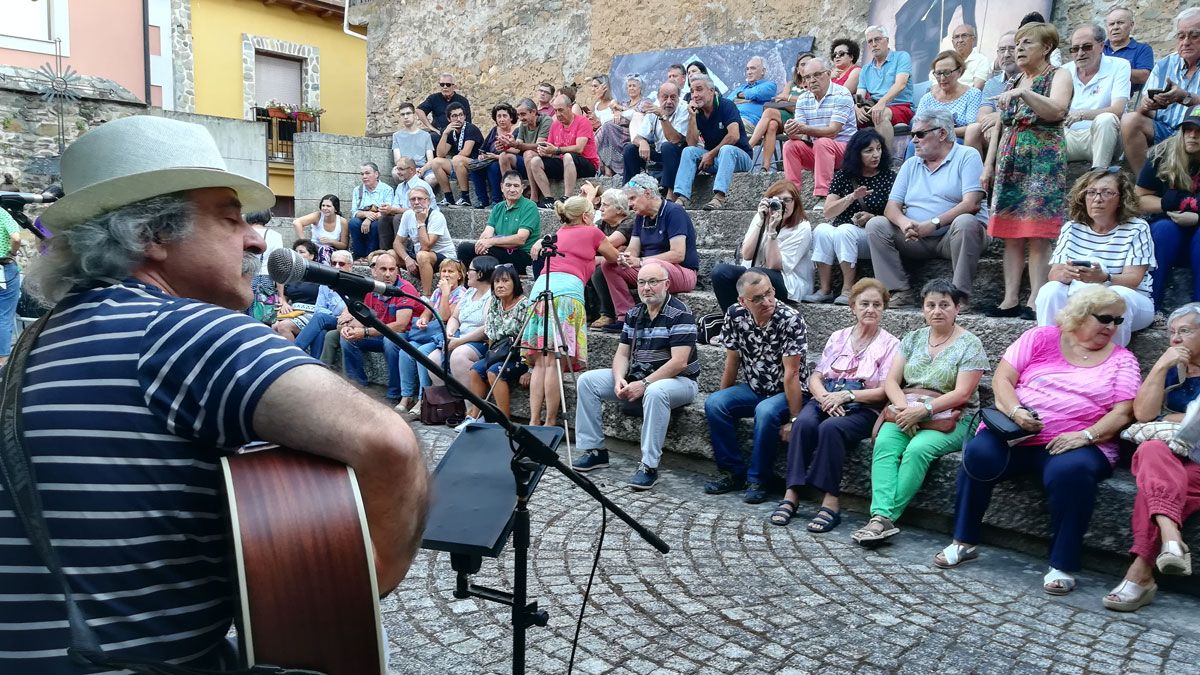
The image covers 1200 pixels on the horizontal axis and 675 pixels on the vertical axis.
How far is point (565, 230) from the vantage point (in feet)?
24.2

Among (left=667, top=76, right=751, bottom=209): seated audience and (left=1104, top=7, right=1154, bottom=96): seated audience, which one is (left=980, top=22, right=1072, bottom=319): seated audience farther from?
(left=667, top=76, right=751, bottom=209): seated audience

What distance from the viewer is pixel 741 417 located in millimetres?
5781

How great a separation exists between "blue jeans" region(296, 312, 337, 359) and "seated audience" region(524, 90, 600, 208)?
128 inches

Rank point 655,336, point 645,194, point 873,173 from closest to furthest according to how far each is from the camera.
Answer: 1. point 655,336
2. point 873,173
3. point 645,194

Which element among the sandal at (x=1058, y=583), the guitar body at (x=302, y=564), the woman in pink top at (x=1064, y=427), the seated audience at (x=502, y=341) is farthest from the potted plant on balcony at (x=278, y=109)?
the guitar body at (x=302, y=564)

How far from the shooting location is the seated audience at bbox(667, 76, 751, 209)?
895cm

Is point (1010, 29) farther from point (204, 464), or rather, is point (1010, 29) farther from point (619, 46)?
point (204, 464)

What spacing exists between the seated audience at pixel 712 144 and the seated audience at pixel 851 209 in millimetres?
1742

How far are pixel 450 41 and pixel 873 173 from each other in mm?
11133

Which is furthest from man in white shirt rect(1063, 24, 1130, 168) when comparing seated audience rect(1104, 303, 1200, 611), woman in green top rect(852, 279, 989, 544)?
seated audience rect(1104, 303, 1200, 611)

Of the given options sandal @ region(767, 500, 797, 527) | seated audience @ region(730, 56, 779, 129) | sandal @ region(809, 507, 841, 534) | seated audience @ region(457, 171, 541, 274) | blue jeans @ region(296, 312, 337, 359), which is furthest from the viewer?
seated audience @ region(730, 56, 779, 129)

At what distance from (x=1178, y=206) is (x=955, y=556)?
2.99 meters

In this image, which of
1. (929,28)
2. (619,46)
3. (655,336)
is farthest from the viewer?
(619,46)

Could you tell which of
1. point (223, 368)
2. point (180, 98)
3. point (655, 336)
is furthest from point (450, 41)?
point (223, 368)
